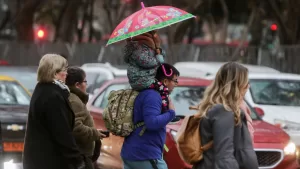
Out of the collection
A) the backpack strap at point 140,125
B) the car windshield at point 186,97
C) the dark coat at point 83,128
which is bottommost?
the car windshield at point 186,97

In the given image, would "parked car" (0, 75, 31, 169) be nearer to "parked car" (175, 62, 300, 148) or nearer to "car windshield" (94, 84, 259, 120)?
"car windshield" (94, 84, 259, 120)

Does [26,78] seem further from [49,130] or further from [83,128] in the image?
[49,130]

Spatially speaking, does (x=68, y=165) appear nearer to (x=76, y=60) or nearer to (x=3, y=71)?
(x=3, y=71)

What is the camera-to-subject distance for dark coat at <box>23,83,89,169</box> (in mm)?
5926

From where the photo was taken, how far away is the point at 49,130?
5.95 m

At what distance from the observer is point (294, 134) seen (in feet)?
39.9

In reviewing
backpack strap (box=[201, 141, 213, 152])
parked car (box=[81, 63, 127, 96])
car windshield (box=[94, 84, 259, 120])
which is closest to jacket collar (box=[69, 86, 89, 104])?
backpack strap (box=[201, 141, 213, 152])

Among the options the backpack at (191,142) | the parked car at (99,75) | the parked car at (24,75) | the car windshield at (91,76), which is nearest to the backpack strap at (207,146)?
the backpack at (191,142)

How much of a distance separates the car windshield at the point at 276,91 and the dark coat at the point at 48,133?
7749mm

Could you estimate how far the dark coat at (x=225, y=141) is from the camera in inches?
218

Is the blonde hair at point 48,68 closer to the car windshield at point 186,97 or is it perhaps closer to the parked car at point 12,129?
the car windshield at point 186,97

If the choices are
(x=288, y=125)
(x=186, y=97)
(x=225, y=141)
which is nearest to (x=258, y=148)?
(x=186, y=97)

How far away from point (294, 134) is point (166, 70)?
6.10 m

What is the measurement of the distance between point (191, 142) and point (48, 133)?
1037mm
